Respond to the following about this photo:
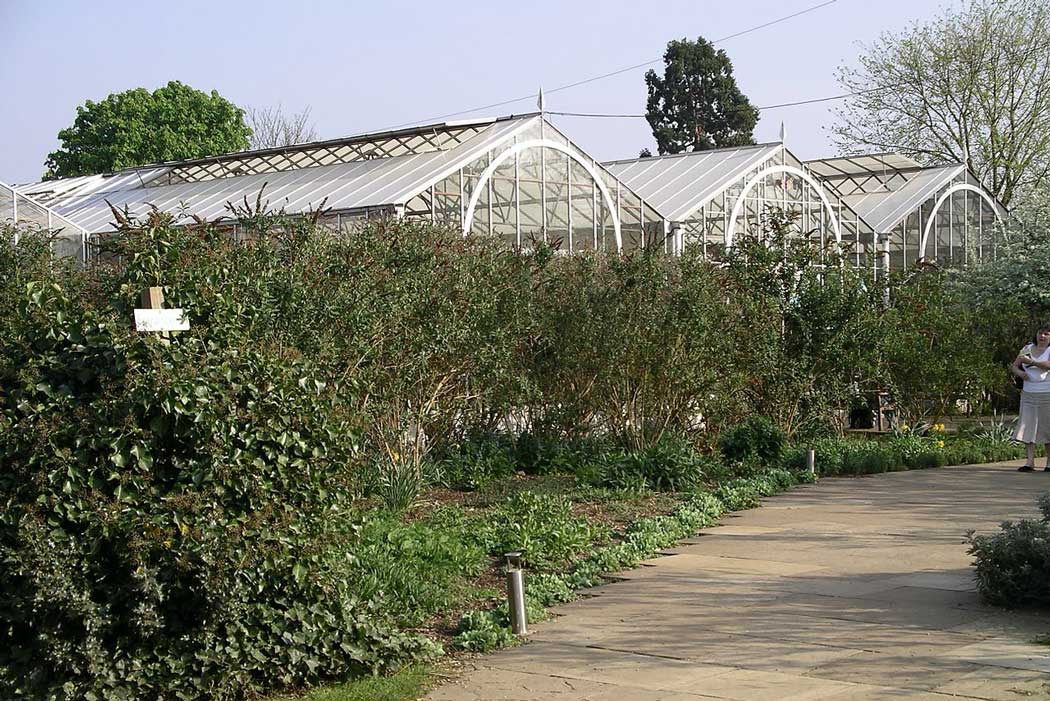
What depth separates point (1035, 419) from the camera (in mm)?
13594

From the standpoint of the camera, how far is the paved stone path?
5770mm

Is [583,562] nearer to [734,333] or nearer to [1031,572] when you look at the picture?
[1031,572]

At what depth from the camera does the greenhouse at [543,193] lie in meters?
21.3

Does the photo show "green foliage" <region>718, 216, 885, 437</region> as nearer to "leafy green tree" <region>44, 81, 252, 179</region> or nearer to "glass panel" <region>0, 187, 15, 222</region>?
"glass panel" <region>0, 187, 15, 222</region>

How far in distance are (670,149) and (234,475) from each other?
2210 inches

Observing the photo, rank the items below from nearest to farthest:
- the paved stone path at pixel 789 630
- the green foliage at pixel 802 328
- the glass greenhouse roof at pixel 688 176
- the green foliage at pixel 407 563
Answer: the paved stone path at pixel 789 630, the green foliage at pixel 407 563, the green foliage at pixel 802 328, the glass greenhouse roof at pixel 688 176

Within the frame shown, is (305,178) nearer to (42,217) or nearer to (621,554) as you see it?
(42,217)

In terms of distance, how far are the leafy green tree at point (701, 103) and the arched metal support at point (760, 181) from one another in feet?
104

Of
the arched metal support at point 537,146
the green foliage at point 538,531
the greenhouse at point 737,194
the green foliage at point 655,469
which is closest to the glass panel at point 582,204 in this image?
the arched metal support at point 537,146

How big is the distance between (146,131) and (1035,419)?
39008mm

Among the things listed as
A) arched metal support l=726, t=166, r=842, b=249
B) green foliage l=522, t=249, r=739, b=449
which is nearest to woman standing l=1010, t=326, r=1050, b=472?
green foliage l=522, t=249, r=739, b=449

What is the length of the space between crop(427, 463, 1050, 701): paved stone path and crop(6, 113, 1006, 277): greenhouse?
6.49m

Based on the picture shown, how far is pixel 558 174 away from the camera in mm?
23328

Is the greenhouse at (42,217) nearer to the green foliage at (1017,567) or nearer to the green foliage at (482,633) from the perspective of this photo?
the green foliage at (482,633)
